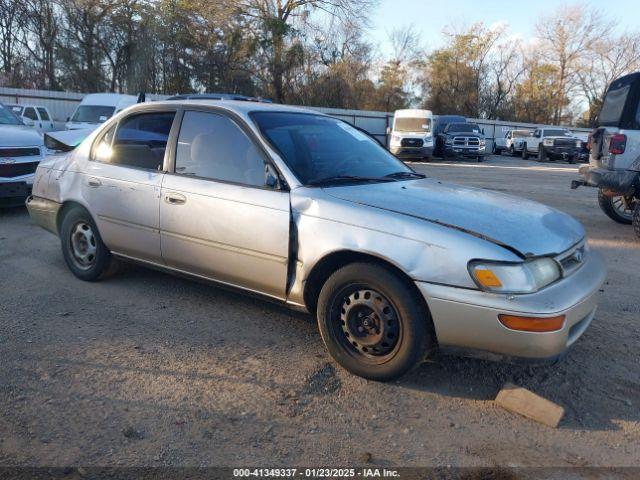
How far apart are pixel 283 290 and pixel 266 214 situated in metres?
0.51

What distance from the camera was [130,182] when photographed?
175 inches

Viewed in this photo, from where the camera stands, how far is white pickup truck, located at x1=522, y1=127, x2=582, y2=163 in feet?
89.0

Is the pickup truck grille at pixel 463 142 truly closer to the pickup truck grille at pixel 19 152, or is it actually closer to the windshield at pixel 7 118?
the windshield at pixel 7 118

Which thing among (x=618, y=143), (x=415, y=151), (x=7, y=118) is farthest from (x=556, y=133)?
(x=7, y=118)

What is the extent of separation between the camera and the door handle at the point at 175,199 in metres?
4.10

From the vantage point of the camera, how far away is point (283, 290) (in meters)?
3.67

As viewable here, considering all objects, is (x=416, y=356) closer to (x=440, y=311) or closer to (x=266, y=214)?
(x=440, y=311)

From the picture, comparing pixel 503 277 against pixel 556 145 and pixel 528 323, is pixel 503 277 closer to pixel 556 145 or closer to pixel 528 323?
pixel 528 323

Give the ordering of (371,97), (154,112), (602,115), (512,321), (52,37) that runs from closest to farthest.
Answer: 1. (512,321)
2. (154,112)
3. (602,115)
4. (52,37)
5. (371,97)

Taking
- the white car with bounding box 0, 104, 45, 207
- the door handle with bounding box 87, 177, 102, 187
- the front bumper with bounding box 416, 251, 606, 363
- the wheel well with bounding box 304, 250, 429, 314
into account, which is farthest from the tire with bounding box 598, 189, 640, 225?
the white car with bounding box 0, 104, 45, 207

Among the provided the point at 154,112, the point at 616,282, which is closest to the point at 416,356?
the point at 154,112

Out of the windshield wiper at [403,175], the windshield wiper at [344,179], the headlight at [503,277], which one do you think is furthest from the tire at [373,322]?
the windshield wiper at [403,175]

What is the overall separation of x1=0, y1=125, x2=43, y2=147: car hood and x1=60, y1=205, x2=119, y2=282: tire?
12.4 feet

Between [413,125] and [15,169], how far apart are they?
19661 millimetres
